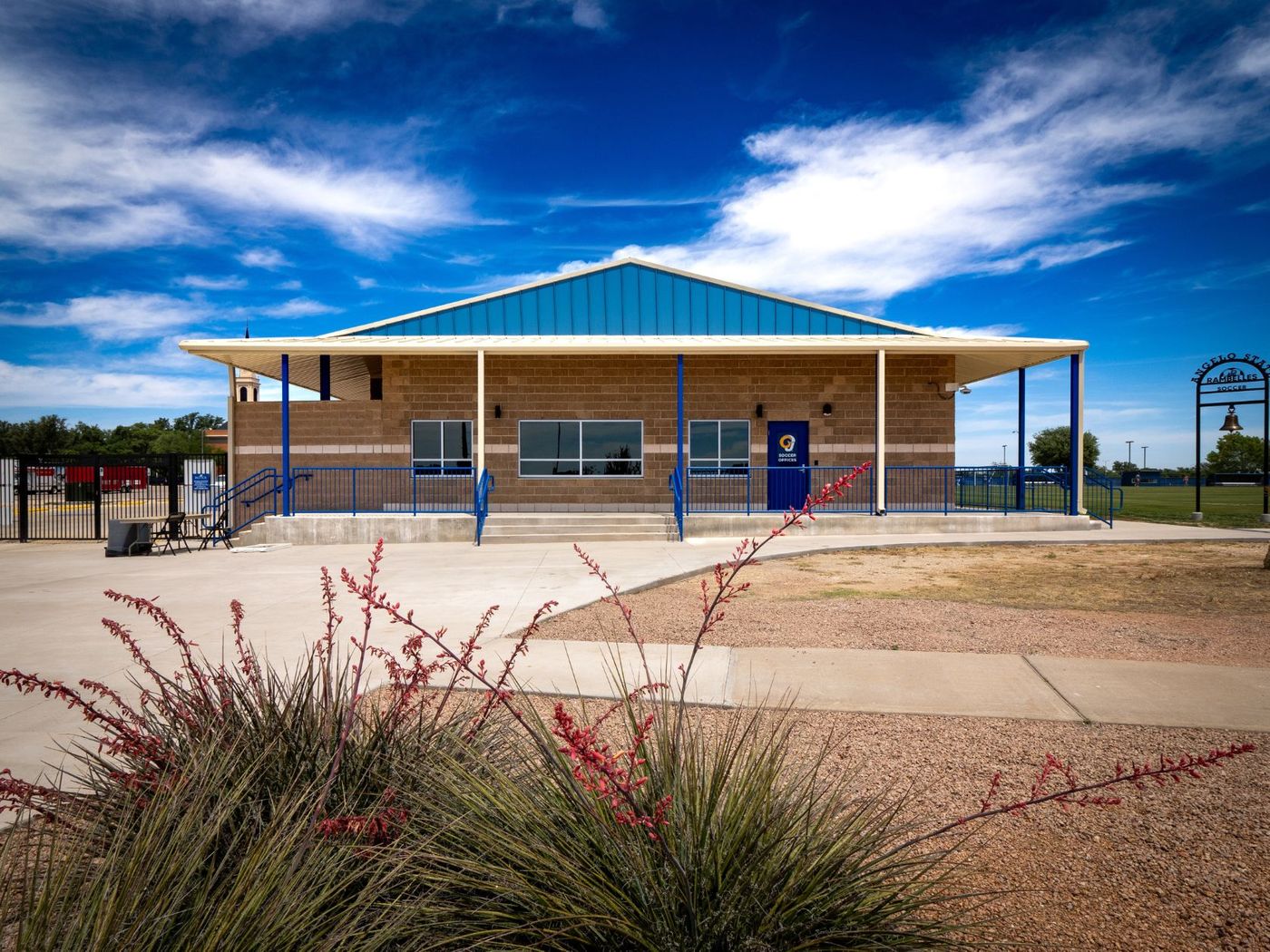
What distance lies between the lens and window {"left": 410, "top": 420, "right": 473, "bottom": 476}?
64.0 ft

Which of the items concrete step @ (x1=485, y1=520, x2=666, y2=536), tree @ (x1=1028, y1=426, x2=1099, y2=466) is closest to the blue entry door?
concrete step @ (x1=485, y1=520, x2=666, y2=536)

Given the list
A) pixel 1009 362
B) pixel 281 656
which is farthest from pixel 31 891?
pixel 1009 362

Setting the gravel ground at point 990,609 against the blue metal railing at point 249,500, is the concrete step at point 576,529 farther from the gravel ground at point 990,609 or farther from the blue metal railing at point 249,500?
the blue metal railing at point 249,500

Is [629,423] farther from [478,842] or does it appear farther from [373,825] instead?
[478,842]

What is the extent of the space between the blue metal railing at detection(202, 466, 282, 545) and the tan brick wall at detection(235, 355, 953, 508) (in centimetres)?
294

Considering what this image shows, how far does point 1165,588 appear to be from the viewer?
10.0m

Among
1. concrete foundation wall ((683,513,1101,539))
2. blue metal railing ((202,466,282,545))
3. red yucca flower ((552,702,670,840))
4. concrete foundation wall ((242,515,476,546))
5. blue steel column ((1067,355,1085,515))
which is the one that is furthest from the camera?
blue metal railing ((202,466,282,545))

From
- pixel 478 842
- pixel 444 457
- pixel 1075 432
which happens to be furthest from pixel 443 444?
pixel 478 842

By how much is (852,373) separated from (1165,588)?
10.8 metres

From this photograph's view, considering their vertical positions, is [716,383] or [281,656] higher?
[716,383]

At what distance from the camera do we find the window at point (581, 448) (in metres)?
19.8

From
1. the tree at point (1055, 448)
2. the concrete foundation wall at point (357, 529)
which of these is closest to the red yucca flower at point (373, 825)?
the concrete foundation wall at point (357, 529)

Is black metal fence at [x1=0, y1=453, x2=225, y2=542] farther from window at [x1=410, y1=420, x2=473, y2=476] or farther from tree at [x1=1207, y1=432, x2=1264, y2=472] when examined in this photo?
tree at [x1=1207, y1=432, x2=1264, y2=472]

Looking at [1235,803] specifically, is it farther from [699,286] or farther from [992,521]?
[699,286]
